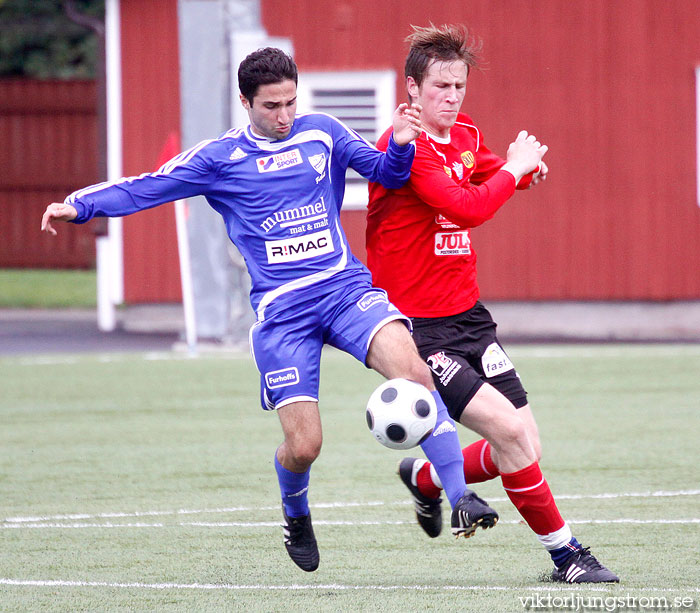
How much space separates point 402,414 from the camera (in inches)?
193

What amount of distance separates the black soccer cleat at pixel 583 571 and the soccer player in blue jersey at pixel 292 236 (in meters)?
0.56

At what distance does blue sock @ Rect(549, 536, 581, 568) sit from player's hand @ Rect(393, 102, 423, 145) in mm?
1786

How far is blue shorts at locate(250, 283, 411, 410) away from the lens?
5234mm

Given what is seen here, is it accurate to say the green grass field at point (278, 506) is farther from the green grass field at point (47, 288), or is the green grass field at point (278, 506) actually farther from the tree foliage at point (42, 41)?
the tree foliage at point (42, 41)

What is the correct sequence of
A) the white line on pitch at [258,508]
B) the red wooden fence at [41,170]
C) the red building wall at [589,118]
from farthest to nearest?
the red wooden fence at [41,170] < the red building wall at [589,118] < the white line on pitch at [258,508]

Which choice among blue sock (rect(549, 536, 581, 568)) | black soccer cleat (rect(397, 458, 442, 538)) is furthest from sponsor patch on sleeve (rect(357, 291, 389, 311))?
blue sock (rect(549, 536, 581, 568))

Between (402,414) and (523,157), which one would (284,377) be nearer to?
(402,414)

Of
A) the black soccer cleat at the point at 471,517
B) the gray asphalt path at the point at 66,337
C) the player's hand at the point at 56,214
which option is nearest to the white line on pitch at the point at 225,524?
the black soccer cleat at the point at 471,517

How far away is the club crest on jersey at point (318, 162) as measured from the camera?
540 centimetres

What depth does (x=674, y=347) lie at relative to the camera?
15070 millimetres

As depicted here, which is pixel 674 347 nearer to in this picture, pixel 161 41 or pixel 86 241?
pixel 161 41

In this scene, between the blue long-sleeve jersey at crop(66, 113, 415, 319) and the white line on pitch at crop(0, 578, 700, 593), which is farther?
the blue long-sleeve jersey at crop(66, 113, 415, 319)

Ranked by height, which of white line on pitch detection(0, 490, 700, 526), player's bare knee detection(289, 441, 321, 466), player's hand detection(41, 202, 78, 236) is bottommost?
white line on pitch detection(0, 490, 700, 526)

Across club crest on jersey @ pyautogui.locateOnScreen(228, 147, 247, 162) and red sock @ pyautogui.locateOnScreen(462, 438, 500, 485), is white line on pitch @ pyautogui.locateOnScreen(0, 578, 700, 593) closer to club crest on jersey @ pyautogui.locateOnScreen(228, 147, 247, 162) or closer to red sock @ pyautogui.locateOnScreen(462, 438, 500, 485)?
red sock @ pyautogui.locateOnScreen(462, 438, 500, 485)
